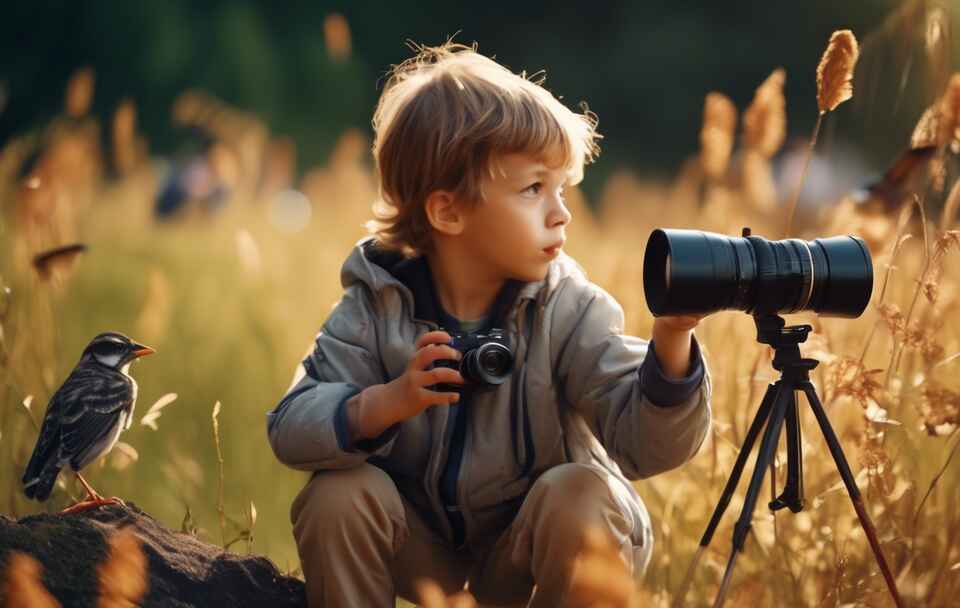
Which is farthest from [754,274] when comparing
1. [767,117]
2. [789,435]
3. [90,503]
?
[90,503]

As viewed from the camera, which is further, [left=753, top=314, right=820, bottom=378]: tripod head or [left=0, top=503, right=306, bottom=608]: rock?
[left=0, top=503, right=306, bottom=608]: rock

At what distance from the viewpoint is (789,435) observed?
2006mm

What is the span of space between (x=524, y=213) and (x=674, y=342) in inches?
14.8

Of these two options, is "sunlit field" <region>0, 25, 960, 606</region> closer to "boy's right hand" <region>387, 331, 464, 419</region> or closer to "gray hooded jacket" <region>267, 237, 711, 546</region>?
"gray hooded jacket" <region>267, 237, 711, 546</region>

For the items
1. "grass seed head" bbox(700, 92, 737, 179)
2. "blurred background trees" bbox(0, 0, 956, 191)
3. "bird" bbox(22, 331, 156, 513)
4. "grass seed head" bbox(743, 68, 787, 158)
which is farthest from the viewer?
"blurred background trees" bbox(0, 0, 956, 191)

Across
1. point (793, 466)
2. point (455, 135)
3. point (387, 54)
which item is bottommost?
point (793, 466)

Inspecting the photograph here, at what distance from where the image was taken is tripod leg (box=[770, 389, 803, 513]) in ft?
6.56

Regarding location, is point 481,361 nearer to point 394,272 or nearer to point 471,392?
point 471,392

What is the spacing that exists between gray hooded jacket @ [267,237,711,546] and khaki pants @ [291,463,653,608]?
0.04 meters

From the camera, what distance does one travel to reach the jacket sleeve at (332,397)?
216cm

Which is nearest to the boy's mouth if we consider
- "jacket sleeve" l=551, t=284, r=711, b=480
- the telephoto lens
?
"jacket sleeve" l=551, t=284, r=711, b=480

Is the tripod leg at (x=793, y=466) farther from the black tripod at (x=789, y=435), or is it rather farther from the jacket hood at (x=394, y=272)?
the jacket hood at (x=394, y=272)

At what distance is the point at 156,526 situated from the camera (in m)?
2.34

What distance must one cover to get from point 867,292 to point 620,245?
2.20 metres
